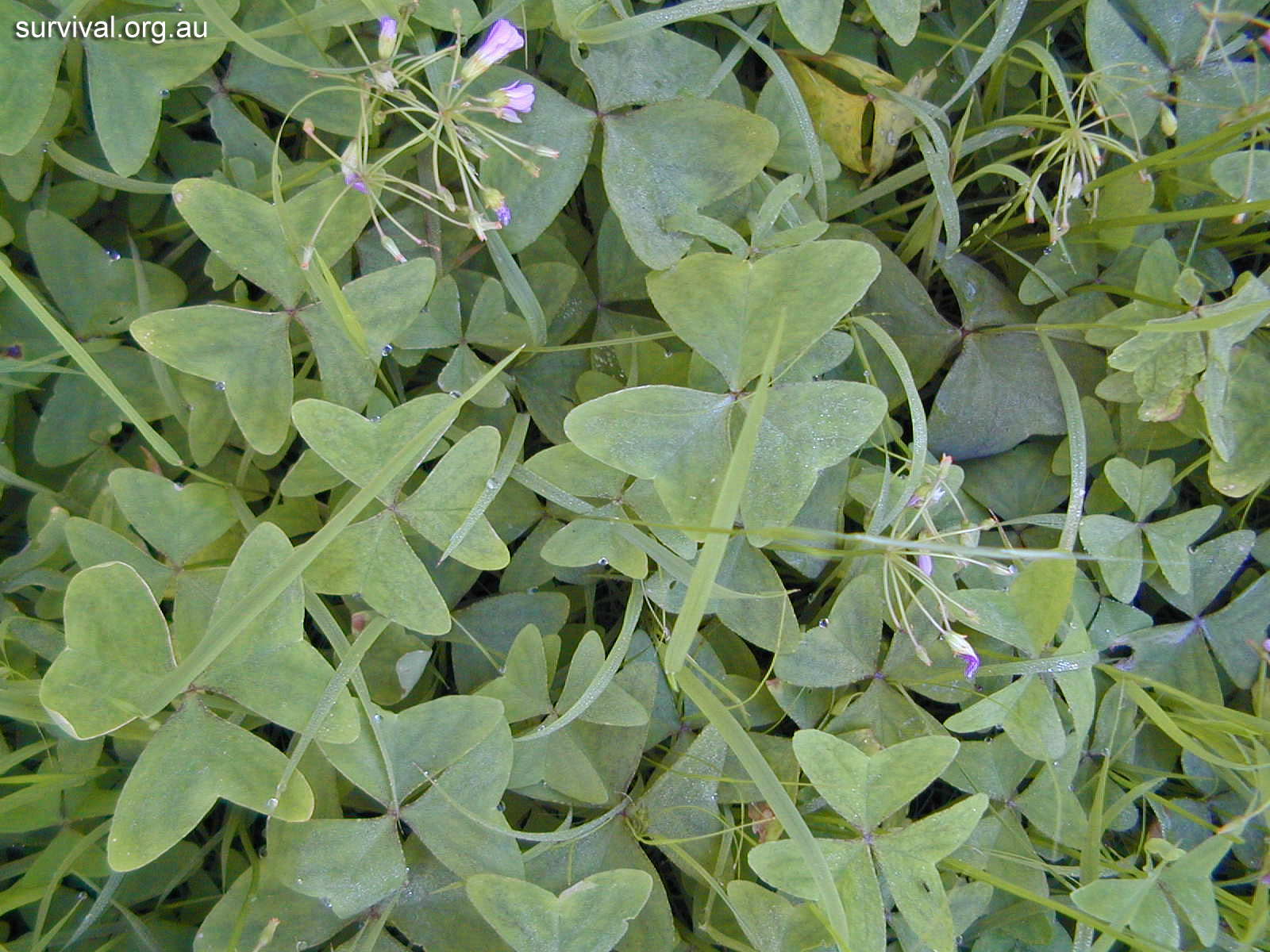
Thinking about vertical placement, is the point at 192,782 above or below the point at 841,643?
above

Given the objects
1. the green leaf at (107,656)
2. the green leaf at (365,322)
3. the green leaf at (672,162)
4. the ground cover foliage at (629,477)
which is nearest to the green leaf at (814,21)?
the ground cover foliage at (629,477)

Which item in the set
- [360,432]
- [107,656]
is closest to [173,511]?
[107,656]

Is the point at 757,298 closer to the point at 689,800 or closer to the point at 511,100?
the point at 511,100

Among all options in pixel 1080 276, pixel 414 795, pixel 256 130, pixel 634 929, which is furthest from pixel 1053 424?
pixel 256 130

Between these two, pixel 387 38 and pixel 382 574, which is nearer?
pixel 387 38

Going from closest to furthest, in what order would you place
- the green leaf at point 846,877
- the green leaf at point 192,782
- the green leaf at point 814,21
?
the green leaf at point 192,782 < the green leaf at point 846,877 < the green leaf at point 814,21

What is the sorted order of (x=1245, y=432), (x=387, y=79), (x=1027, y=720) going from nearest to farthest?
(x=387, y=79), (x=1027, y=720), (x=1245, y=432)

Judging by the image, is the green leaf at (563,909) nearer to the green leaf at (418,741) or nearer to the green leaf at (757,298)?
the green leaf at (418,741)
